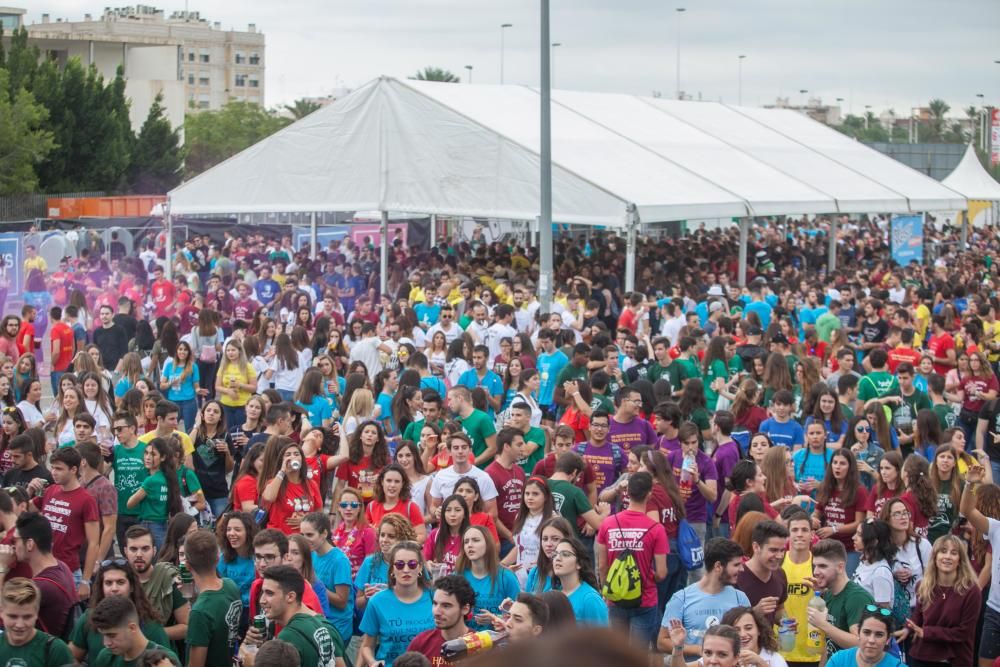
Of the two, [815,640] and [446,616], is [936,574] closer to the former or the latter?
[815,640]

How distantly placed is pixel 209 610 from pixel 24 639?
0.87 metres

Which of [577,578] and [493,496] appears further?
[493,496]

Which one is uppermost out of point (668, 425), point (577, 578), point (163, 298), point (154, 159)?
point (154, 159)

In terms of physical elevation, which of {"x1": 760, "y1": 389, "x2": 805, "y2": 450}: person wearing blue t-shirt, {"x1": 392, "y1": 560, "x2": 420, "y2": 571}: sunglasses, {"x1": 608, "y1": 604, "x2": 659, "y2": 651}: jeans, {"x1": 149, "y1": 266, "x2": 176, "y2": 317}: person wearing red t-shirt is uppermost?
{"x1": 149, "y1": 266, "x2": 176, "y2": 317}: person wearing red t-shirt

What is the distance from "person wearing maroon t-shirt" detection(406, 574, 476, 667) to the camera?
5973 millimetres

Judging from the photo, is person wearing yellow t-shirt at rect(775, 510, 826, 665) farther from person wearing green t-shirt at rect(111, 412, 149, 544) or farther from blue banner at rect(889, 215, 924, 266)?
blue banner at rect(889, 215, 924, 266)

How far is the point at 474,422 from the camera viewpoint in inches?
411

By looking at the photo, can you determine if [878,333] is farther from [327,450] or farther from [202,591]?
[202,591]

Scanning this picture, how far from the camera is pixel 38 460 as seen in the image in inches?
Answer: 361

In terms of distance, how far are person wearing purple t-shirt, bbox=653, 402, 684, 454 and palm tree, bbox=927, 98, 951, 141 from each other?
112 m

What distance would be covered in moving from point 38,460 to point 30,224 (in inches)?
1170

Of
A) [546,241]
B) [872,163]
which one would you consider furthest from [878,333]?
[872,163]

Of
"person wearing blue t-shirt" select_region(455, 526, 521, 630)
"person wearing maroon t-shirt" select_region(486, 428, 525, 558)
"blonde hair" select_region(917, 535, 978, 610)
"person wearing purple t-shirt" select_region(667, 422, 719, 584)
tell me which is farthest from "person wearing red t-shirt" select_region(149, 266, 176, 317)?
"blonde hair" select_region(917, 535, 978, 610)

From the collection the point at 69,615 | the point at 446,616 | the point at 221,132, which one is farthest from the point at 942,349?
the point at 221,132
